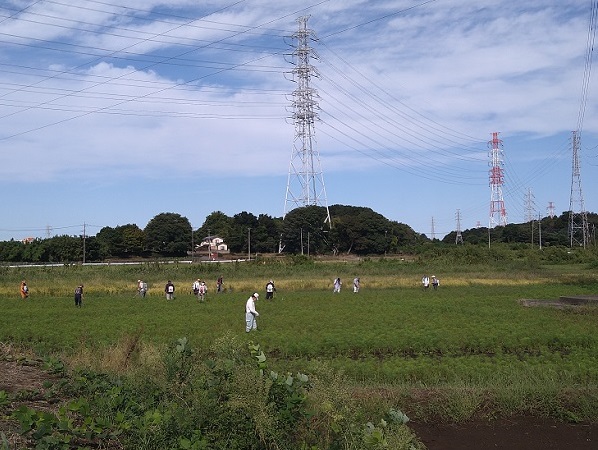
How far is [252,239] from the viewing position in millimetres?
110750

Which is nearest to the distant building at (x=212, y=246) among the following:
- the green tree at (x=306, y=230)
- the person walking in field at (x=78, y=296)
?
the green tree at (x=306, y=230)

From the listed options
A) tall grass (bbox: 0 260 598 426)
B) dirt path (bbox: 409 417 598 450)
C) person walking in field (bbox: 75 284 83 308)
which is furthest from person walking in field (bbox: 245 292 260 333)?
person walking in field (bbox: 75 284 83 308)

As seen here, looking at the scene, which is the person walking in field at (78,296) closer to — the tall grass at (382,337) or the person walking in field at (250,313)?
the tall grass at (382,337)

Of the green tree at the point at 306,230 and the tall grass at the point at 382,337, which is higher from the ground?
the green tree at the point at 306,230

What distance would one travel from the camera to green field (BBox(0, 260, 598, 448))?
962 centimetres

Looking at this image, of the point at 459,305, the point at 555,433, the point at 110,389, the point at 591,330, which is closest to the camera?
the point at 110,389

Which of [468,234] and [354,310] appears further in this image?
[468,234]

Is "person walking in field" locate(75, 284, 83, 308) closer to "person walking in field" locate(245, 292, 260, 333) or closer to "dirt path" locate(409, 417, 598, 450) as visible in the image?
"person walking in field" locate(245, 292, 260, 333)

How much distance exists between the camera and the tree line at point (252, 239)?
9906cm

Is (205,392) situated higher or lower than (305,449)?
higher

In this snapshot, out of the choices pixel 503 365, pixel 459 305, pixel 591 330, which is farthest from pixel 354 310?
pixel 503 365

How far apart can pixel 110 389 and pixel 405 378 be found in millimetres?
8478

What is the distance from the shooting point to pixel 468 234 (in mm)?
146750

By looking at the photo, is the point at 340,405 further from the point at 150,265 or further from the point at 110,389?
the point at 150,265
